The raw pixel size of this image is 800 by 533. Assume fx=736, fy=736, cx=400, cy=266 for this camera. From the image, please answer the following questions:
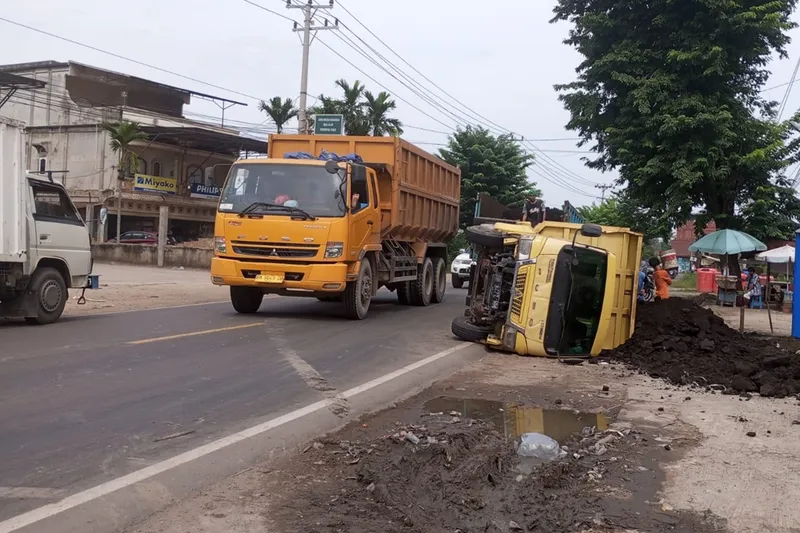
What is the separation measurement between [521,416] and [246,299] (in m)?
7.51

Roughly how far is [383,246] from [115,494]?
10310 millimetres

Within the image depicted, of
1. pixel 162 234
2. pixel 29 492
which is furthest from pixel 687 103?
pixel 162 234

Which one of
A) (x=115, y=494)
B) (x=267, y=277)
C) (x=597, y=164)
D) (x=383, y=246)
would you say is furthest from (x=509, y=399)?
(x=597, y=164)

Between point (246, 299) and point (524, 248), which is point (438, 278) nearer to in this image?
point (246, 299)

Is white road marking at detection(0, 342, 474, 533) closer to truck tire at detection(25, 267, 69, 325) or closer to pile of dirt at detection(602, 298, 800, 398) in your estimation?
pile of dirt at detection(602, 298, 800, 398)

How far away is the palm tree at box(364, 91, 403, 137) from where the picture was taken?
127ft

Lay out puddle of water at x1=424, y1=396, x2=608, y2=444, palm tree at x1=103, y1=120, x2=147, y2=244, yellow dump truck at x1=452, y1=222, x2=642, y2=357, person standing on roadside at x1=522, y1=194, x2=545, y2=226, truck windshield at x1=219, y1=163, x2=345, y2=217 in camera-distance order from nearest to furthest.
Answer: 1. puddle of water at x1=424, y1=396, x2=608, y2=444
2. yellow dump truck at x1=452, y1=222, x2=642, y2=357
3. truck windshield at x1=219, y1=163, x2=345, y2=217
4. person standing on roadside at x1=522, y1=194, x2=545, y2=226
5. palm tree at x1=103, y1=120, x2=147, y2=244

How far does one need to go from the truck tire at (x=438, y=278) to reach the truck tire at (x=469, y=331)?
6.43 meters

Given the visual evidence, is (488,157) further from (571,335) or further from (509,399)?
(509,399)

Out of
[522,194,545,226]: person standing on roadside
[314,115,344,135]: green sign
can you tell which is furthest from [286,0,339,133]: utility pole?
[522,194,545,226]: person standing on roadside

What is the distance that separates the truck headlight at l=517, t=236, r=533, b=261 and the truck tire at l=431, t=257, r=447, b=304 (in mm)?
7722

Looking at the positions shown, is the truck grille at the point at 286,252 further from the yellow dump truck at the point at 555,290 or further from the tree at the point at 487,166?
the tree at the point at 487,166

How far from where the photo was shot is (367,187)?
12617 mm

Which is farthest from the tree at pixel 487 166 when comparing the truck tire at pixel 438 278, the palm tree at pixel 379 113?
the truck tire at pixel 438 278
